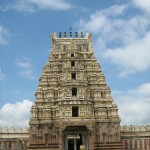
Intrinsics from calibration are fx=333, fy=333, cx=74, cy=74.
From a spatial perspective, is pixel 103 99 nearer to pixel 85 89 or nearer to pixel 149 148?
pixel 85 89

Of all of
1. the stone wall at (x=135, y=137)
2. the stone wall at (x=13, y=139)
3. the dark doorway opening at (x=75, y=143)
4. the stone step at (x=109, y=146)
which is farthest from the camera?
the dark doorway opening at (x=75, y=143)

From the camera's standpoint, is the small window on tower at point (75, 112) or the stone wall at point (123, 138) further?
the stone wall at point (123, 138)

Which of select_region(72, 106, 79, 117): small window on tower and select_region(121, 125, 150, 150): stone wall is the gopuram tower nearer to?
select_region(72, 106, 79, 117): small window on tower

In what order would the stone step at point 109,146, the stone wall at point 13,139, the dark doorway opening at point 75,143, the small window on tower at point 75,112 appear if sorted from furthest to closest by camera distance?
the dark doorway opening at point 75,143 < the stone wall at point 13,139 < the small window on tower at point 75,112 < the stone step at point 109,146

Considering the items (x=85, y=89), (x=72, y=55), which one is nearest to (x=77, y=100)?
(x=85, y=89)

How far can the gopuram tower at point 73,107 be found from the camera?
143ft

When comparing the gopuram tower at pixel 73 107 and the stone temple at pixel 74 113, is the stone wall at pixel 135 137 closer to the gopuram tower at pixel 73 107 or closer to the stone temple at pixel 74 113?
the stone temple at pixel 74 113

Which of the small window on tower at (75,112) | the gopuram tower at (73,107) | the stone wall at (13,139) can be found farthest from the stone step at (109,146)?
the stone wall at (13,139)

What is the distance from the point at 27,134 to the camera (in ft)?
153

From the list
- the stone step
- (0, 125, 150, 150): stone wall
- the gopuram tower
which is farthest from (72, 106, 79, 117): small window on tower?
(0, 125, 150, 150): stone wall

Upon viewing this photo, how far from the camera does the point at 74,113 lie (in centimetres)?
4538

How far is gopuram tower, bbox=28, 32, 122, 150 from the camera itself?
43.6 metres

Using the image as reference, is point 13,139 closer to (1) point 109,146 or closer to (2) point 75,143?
(2) point 75,143

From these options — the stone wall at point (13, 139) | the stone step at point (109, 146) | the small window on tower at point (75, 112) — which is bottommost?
the stone step at point (109, 146)
